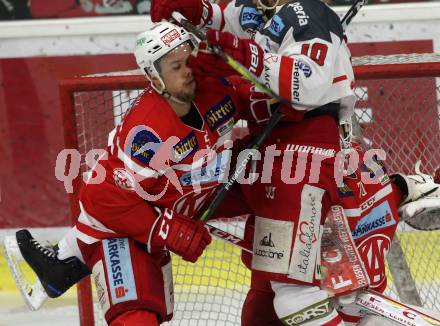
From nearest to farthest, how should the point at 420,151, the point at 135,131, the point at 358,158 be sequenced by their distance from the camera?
the point at 135,131, the point at 358,158, the point at 420,151

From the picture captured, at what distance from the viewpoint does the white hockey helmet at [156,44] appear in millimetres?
2781

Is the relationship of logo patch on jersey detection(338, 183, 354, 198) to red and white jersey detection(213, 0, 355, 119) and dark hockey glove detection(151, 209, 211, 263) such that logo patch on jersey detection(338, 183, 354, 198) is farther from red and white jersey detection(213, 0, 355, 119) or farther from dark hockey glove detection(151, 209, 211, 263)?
dark hockey glove detection(151, 209, 211, 263)

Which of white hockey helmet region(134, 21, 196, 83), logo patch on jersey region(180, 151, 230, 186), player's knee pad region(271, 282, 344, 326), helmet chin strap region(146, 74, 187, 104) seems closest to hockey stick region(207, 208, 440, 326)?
player's knee pad region(271, 282, 344, 326)

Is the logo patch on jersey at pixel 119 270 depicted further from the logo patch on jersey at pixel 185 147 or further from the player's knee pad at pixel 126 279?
the logo patch on jersey at pixel 185 147

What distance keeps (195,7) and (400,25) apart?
1.66 metres

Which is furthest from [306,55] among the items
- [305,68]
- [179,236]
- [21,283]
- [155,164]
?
[21,283]

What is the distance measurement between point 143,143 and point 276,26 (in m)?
0.49

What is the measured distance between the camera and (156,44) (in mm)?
2781

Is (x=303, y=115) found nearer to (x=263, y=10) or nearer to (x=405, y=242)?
(x=263, y=10)

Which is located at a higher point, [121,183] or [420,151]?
[121,183]

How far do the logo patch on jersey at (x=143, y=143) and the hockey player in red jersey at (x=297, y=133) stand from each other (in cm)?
22

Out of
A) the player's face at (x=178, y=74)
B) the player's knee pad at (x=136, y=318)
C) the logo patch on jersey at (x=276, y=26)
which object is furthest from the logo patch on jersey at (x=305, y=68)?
the player's knee pad at (x=136, y=318)

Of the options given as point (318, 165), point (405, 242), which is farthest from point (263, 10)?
point (405, 242)

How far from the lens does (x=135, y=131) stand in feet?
9.14
